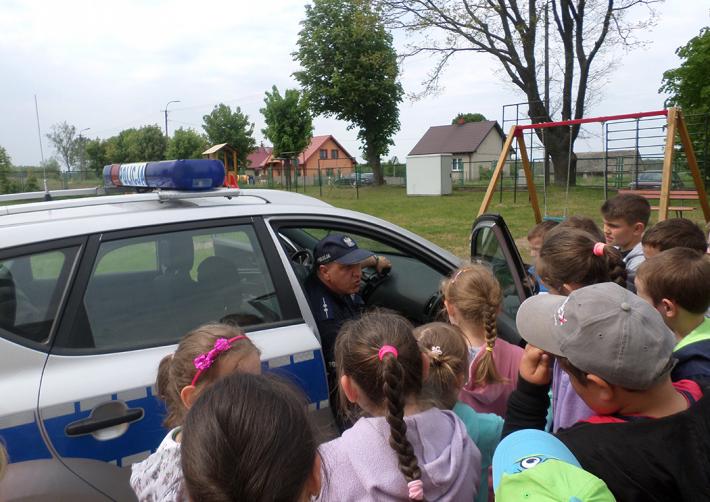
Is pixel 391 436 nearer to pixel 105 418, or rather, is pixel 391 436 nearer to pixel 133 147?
pixel 105 418

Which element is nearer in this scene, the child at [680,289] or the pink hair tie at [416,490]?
the pink hair tie at [416,490]

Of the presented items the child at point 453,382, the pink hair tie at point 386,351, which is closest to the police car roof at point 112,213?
the child at point 453,382

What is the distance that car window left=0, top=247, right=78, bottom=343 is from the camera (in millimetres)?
2086

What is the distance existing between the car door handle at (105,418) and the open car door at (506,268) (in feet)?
5.73

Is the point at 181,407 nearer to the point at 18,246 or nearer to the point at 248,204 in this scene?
the point at 18,246

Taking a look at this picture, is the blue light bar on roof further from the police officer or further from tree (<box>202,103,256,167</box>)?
tree (<box>202,103,256,167</box>)

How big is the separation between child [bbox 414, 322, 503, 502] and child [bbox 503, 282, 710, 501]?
25cm

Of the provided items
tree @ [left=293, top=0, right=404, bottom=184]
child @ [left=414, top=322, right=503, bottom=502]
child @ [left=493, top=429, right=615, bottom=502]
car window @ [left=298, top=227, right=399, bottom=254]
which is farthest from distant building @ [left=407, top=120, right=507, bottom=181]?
child @ [left=493, top=429, right=615, bottom=502]

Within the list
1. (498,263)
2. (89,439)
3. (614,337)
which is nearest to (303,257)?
(498,263)

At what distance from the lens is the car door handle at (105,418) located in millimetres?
1990

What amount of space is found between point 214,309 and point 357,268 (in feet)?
2.88

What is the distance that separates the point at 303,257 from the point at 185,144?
41013 mm

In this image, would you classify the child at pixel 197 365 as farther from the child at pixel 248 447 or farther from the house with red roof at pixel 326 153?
the house with red roof at pixel 326 153

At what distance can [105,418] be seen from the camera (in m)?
2.04
